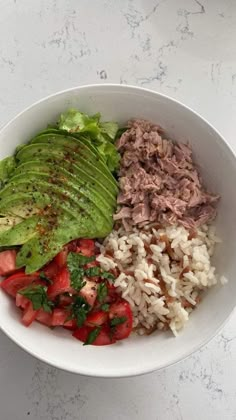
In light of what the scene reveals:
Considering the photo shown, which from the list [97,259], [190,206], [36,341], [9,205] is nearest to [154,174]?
[190,206]

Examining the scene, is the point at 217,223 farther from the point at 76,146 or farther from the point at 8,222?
the point at 8,222

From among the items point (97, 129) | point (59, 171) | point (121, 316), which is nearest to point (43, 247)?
point (59, 171)

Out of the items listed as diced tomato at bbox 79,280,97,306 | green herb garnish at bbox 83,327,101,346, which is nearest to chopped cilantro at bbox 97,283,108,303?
diced tomato at bbox 79,280,97,306

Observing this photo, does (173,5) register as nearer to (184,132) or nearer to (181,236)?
(184,132)

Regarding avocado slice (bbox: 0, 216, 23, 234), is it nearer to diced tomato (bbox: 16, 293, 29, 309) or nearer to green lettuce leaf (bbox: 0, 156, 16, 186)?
green lettuce leaf (bbox: 0, 156, 16, 186)

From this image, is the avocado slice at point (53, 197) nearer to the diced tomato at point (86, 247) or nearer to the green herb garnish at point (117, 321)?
the diced tomato at point (86, 247)

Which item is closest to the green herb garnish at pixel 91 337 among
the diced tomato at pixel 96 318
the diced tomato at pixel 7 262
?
the diced tomato at pixel 96 318
